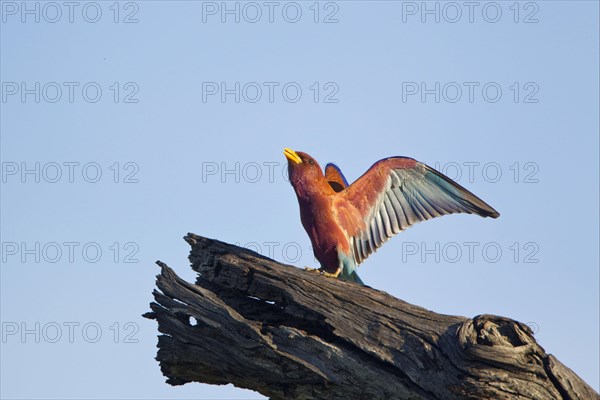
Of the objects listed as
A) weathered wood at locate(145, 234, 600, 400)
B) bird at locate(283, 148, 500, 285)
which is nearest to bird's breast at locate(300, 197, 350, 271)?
bird at locate(283, 148, 500, 285)

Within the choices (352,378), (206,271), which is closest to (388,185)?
(206,271)

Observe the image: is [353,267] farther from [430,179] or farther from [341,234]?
[430,179]

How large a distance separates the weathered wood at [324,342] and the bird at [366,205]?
3.67ft

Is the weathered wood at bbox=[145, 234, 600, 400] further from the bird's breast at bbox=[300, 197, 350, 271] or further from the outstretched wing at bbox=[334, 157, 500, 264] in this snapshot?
the outstretched wing at bbox=[334, 157, 500, 264]

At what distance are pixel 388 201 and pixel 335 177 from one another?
89 centimetres

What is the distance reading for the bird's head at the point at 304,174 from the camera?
816cm

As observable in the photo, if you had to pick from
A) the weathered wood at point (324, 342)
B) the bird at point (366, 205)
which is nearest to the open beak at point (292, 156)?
the bird at point (366, 205)

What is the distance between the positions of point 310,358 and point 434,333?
2.81ft

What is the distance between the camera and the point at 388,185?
836 cm

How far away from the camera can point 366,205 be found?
329 inches

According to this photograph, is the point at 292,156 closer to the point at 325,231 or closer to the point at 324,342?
the point at 325,231

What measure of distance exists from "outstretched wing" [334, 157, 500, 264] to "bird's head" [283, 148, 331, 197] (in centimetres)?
25

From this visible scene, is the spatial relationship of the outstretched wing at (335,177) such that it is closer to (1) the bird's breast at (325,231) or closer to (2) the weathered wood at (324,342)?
(1) the bird's breast at (325,231)

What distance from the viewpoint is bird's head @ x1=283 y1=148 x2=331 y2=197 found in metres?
8.16
